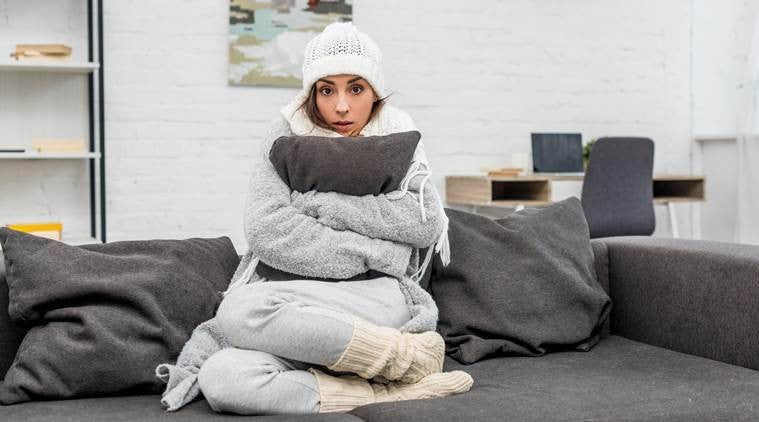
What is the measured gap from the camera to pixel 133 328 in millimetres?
1690

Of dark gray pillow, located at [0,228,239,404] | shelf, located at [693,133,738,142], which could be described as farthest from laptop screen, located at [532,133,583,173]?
dark gray pillow, located at [0,228,239,404]

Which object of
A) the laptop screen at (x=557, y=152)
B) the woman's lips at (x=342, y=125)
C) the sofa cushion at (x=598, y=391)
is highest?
the woman's lips at (x=342, y=125)

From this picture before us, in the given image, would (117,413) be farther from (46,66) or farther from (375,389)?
(46,66)

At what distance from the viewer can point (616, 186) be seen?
411cm

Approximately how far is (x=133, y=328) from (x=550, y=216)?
3.42 feet

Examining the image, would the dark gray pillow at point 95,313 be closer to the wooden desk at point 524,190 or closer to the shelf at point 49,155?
the shelf at point 49,155

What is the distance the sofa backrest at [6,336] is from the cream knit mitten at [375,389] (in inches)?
23.6

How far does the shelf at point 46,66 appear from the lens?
3.71 metres

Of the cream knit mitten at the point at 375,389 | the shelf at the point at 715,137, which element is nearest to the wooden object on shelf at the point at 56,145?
the cream knit mitten at the point at 375,389

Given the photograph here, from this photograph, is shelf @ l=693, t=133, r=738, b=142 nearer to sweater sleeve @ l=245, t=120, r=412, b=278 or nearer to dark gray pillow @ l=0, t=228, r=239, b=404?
sweater sleeve @ l=245, t=120, r=412, b=278

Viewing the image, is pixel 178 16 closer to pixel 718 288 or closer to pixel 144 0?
pixel 144 0

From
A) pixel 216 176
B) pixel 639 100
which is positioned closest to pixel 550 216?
pixel 216 176

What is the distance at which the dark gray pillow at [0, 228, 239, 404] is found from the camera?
162 centimetres

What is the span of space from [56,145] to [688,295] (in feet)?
9.02
